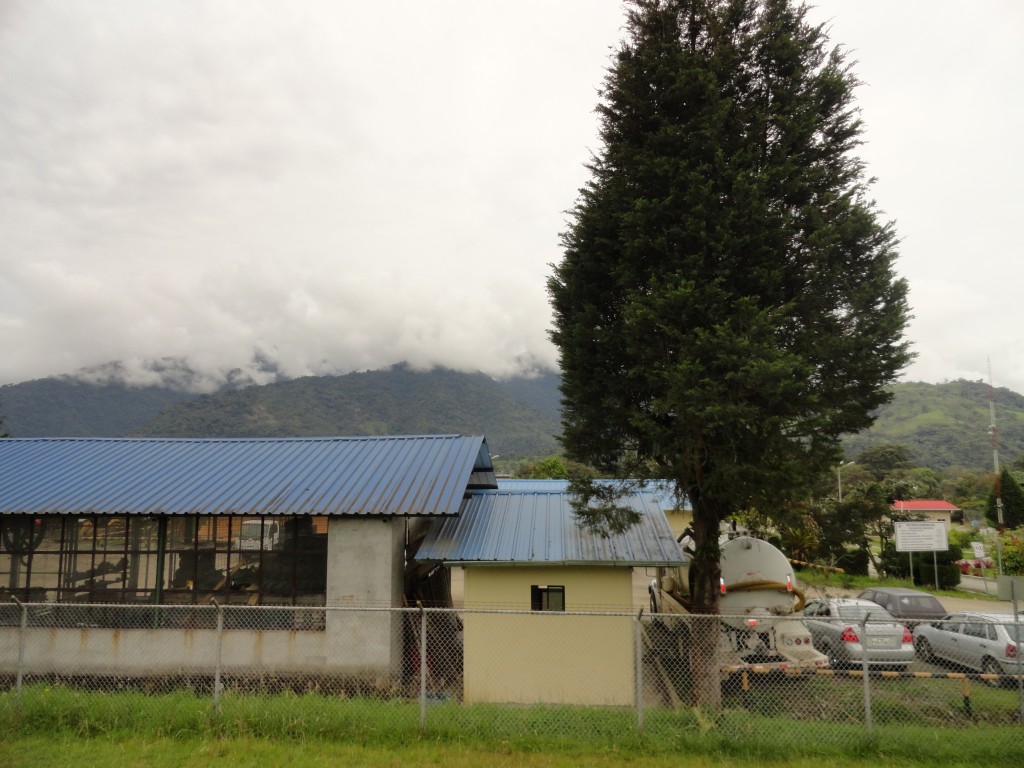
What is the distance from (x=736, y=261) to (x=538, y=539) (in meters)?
7.17

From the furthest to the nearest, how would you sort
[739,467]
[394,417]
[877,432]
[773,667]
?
[394,417] → [877,432] → [773,667] → [739,467]

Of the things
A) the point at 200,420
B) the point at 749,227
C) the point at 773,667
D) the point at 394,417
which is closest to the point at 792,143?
the point at 749,227

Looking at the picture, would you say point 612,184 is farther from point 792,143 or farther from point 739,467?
point 739,467

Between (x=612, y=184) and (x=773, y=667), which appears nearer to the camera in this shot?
(x=773, y=667)

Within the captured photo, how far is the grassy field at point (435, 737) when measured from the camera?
773cm

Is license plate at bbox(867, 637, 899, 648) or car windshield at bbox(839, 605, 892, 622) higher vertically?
car windshield at bbox(839, 605, 892, 622)

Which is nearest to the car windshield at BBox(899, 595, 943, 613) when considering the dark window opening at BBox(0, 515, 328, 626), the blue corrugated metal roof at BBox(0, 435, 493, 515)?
the blue corrugated metal roof at BBox(0, 435, 493, 515)

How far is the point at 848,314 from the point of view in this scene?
407 inches

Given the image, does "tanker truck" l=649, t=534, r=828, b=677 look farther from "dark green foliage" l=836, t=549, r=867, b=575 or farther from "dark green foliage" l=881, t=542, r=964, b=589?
"dark green foliage" l=881, t=542, r=964, b=589

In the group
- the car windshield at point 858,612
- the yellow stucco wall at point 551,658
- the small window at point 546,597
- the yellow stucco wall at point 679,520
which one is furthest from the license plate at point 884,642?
the yellow stucco wall at point 679,520

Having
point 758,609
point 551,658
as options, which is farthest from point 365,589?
point 758,609

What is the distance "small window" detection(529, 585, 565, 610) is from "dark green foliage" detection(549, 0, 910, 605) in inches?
129

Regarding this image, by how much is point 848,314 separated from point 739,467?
3526 mm

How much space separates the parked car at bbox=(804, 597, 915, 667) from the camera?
13.3 m
